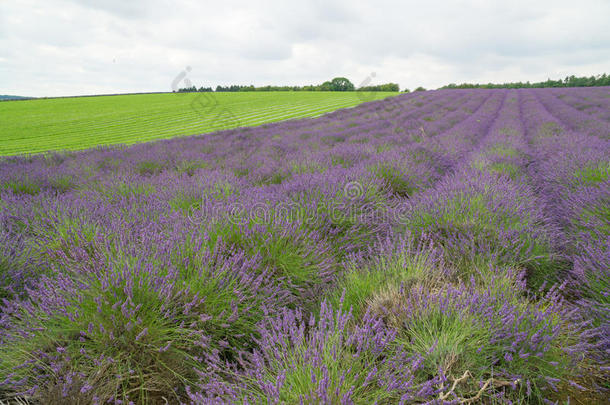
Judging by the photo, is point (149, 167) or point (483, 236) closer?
point (483, 236)

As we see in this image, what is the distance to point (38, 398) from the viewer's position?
111cm

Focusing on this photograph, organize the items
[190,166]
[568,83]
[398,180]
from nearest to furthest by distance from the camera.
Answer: [398,180], [190,166], [568,83]

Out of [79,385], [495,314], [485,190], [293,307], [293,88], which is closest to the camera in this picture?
[79,385]

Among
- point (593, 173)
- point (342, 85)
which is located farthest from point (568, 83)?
point (593, 173)

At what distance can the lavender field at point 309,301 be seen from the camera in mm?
1178

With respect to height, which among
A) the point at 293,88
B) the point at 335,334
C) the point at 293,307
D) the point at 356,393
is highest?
the point at 293,88

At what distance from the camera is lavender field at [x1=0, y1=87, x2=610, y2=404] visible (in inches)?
46.4

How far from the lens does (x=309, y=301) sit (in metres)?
1.84

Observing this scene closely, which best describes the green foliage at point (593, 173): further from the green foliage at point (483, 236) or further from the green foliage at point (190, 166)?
the green foliage at point (190, 166)

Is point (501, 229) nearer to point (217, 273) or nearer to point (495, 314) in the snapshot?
point (495, 314)

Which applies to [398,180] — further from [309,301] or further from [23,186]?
[23,186]

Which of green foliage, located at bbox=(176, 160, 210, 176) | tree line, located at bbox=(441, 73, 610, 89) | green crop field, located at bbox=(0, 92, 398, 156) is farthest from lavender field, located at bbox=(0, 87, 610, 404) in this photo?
tree line, located at bbox=(441, 73, 610, 89)

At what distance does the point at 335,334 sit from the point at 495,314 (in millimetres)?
758

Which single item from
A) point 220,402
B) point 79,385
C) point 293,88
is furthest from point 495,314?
point 293,88
